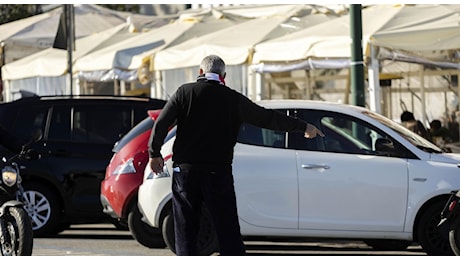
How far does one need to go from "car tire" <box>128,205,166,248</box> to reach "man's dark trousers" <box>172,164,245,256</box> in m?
3.83

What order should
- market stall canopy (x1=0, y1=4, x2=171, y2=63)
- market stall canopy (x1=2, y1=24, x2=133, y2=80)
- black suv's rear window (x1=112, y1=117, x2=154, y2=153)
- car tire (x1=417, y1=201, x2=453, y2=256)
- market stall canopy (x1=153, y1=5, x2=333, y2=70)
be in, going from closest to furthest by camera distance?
1. car tire (x1=417, y1=201, x2=453, y2=256)
2. black suv's rear window (x1=112, y1=117, x2=154, y2=153)
3. market stall canopy (x1=153, y1=5, x2=333, y2=70)
4. market stall canopy (x1=2, y1=24, x2=133, y2=80)
5. market stall canopy (x1=0, y1=4, x2=171, y2=63)

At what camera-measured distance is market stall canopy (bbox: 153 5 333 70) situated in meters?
17.8

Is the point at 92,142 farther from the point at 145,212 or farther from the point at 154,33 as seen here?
the point at 154,33

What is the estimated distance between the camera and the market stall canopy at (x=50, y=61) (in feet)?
73.8

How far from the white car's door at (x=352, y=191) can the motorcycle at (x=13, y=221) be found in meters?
2.65

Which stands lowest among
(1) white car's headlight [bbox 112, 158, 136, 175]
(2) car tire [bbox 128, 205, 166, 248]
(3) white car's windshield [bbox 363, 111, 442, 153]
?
(2) car tire [bbox 128, 205, 166, 248]

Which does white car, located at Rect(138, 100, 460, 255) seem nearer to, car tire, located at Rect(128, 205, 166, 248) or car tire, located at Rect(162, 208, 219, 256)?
car tire, located at Rect(162, 208, 219, 256)

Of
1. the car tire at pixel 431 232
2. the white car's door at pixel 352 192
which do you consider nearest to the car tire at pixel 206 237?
the white car's door at pixel 352 192

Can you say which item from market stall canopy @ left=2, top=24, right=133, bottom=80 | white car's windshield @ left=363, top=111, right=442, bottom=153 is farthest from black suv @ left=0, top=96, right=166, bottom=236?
market stall canopy @ left=2, top=24, right=133, bottom=80

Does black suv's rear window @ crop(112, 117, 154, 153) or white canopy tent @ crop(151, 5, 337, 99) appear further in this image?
white canopy tent @ crop(151, 5, 337, 99)

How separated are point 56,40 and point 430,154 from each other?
1150 centimetres

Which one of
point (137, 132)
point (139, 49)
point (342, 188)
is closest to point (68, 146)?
point (137, 132)

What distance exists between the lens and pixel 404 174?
1055 cm

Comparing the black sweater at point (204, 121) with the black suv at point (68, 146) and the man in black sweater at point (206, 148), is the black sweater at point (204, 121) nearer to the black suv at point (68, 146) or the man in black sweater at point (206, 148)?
the man in black sweater at point (206, 148)
